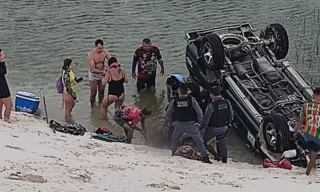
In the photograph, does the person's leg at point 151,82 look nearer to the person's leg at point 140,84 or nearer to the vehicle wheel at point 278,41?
the person's leg at point 140,84

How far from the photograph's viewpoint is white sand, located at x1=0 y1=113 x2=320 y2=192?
6.88 metres

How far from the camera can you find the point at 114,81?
1148 cm

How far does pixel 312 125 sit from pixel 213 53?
360cm

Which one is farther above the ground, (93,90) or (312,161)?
(93,90)

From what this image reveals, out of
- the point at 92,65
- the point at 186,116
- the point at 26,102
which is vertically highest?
the point at 92,65

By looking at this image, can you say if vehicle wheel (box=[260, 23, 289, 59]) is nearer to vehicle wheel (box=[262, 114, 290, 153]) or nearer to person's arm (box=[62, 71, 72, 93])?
vehicle wheel (box=[262, 114, 290, 153])

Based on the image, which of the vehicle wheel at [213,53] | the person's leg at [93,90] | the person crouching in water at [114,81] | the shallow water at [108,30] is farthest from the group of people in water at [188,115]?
the vehicle wheel at [213,53]

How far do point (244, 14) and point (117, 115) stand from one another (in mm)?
10623

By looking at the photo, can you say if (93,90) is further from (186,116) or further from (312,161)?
(312,161)

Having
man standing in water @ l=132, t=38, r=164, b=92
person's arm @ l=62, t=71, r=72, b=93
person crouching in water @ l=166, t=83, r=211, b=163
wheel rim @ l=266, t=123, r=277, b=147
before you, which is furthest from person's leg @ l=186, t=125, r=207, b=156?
man standing in water @ l=132, t=38, r=164, b=92

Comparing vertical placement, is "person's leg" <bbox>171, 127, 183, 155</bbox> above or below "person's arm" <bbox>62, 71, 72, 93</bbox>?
below

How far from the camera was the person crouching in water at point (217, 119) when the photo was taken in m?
9.34

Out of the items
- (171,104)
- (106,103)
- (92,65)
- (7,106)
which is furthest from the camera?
(92,65)

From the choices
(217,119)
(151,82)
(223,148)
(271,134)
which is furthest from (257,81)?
(151,82)
